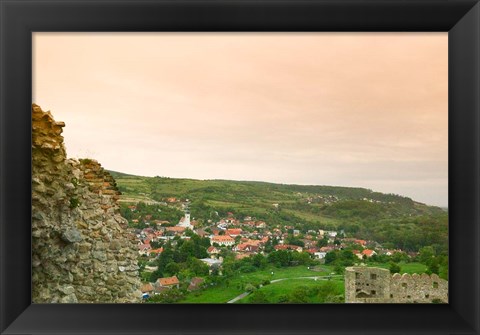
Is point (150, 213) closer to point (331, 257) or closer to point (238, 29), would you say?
point (331, 257)

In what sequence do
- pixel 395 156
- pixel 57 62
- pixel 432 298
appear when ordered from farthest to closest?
pixel 395 156 → pixel 57 62 → pixel 432 298

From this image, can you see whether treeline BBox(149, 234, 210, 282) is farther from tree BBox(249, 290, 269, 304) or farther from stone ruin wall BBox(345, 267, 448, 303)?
stone ruin wall BBox(345, 267, 448, 303)

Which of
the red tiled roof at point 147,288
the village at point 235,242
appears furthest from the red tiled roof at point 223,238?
the red tiled roof at point 147,288

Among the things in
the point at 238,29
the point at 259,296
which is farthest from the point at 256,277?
the point at 238,29
